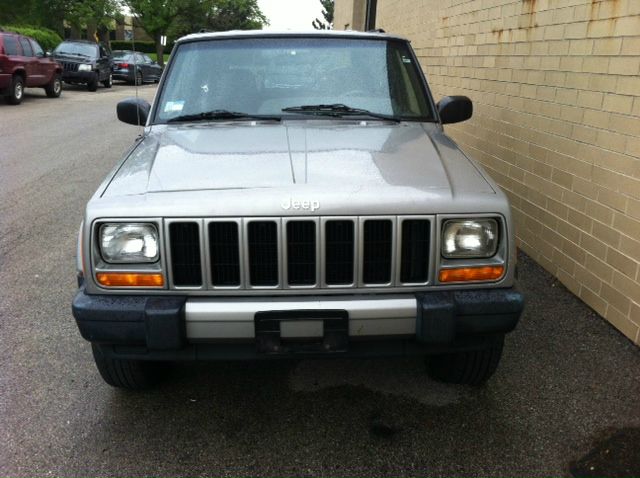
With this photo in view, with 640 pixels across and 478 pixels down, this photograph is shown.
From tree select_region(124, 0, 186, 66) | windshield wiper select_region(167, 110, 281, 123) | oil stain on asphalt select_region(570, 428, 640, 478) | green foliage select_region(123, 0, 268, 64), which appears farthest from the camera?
green foliage select_region(123, 0, 268, 64)

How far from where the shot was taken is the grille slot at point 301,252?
8.68 ft

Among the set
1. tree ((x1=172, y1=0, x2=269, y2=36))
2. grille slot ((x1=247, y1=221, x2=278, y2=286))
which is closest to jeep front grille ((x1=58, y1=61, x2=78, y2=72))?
grille slot ((x1=247, y1=221, x2=278, y2=286))

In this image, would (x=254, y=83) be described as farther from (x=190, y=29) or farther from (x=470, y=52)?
(x=190, y=29)

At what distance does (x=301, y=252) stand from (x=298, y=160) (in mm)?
555

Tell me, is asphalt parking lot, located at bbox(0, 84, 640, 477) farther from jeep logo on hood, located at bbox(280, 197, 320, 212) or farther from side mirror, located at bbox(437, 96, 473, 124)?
side mirror, located at bbox(437, 96, 473, 124)

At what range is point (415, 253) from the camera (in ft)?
8.98

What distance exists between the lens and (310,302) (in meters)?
2.67

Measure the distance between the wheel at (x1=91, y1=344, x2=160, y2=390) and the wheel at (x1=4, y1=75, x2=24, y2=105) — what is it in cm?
1560

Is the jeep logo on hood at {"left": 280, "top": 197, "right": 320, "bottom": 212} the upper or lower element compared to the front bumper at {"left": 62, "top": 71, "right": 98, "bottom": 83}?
upper

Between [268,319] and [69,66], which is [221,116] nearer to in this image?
[268,319]

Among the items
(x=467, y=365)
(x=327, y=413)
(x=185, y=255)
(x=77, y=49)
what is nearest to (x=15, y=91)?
(x=77, y=49)

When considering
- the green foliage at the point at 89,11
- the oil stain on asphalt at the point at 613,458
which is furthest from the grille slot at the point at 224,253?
the green foliage at the point at 89,11

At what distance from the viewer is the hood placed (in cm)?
278

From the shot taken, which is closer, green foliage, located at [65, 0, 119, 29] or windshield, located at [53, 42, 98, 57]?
windshield, located at [53, 42, 98, 57]
